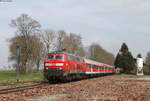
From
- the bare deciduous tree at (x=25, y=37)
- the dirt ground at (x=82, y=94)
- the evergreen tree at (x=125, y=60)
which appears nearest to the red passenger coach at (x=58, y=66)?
the dirt ground at (x=82, y=94)

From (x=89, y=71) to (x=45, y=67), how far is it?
1828cm

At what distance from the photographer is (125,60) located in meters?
107

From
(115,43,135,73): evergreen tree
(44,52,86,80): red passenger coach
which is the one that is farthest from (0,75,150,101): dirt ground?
(115,43,135,73): evergreen tree

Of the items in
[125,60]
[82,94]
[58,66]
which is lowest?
[82,94]

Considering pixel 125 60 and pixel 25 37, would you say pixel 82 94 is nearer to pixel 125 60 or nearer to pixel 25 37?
pixel 25 37

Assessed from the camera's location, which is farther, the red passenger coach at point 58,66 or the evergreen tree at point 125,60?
the evergreen tree at point 125,60

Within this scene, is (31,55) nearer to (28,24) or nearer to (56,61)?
(28,24)

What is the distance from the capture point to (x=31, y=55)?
5944 centimetres

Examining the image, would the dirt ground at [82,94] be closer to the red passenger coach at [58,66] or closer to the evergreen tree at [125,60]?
the red passenger coach at [58,66]

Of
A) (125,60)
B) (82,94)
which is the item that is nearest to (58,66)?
(82,94)

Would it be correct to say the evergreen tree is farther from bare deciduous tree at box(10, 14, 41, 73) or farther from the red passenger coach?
the red passenger coach

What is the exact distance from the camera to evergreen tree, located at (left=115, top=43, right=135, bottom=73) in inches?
4227

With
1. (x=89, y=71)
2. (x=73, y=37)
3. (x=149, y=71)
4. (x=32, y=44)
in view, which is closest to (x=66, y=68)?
(x=89, y=71)

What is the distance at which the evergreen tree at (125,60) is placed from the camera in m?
107
